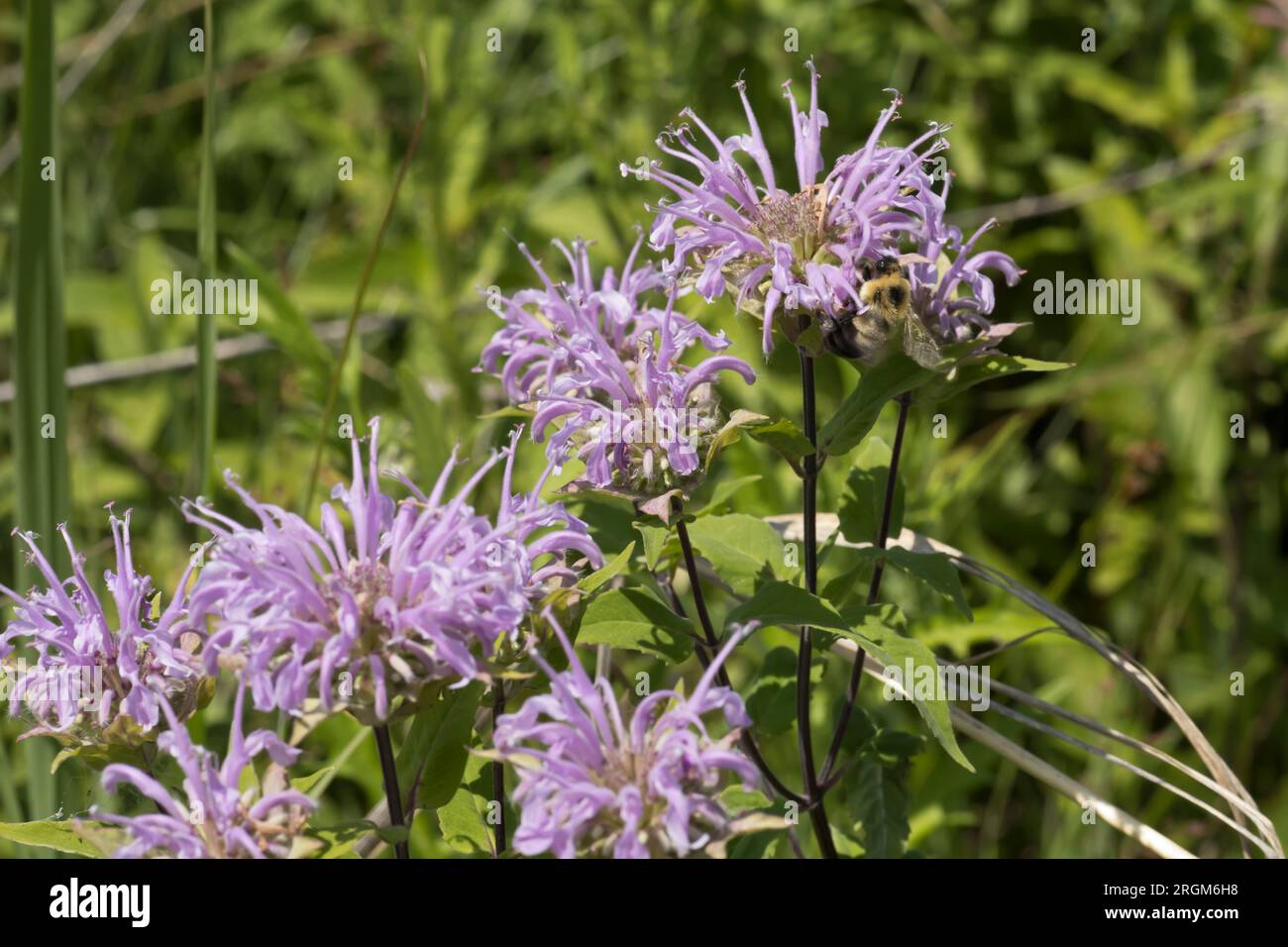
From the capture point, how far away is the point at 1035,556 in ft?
11.1

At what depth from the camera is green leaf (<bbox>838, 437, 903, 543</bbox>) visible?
1.73 m

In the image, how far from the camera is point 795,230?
159cm

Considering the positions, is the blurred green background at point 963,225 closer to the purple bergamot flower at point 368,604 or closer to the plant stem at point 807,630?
the plant stem at point 807,630

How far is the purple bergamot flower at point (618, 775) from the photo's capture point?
1.21 m

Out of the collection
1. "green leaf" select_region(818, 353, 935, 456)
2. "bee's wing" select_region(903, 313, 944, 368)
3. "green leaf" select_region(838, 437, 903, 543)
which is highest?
"bee's wing" select_region(903, 313, 944, 368)

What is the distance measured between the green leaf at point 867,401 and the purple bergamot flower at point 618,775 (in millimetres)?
393

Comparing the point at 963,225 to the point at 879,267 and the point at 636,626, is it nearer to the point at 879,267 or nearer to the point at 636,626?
the point at 879,267

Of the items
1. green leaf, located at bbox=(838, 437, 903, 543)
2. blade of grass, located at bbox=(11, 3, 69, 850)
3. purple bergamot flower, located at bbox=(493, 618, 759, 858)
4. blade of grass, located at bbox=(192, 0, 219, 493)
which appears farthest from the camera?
blade of grass, located at bbox=(192, 0, 219, 493)

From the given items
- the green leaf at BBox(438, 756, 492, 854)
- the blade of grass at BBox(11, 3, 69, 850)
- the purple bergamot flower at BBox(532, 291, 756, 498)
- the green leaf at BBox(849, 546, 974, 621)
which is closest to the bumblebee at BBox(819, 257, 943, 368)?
the purple bergamot flower at BBox(532, 291, 756, 498)

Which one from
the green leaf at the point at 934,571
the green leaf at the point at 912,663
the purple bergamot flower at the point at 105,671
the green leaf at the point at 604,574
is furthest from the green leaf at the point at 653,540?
the purple bergamot flower at the point at 105,671

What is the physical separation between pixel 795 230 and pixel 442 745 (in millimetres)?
740

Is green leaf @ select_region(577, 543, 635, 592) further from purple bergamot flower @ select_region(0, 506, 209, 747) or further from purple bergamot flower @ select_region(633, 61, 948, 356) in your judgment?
purple bergamot flower @ select_region(0, 506, 209, 747)

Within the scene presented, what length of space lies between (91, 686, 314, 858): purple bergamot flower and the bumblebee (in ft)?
2.50
